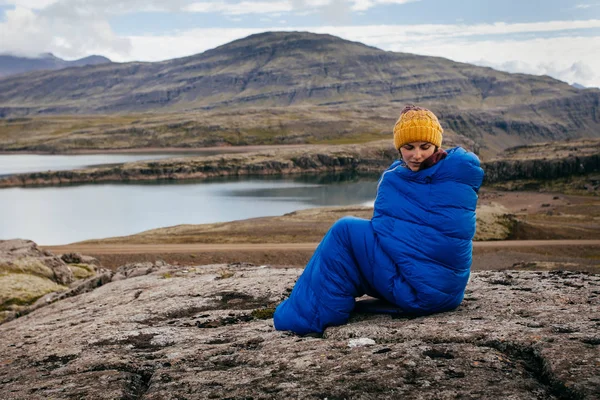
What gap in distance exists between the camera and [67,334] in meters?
10.5

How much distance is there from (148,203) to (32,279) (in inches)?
2655

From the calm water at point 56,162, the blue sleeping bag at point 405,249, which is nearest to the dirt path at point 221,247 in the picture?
the blue sleeping bag at point 405,249

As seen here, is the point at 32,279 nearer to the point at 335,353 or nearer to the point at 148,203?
the point at 335,353

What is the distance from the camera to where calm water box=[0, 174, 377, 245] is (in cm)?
6556

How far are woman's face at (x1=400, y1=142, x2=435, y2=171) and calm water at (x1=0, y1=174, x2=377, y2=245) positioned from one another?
56.7 meters

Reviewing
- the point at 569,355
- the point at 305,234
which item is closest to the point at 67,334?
the point at 569,355

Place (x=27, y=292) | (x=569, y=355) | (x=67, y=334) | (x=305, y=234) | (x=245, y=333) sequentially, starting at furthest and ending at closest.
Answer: (x=305, y=234) < (x=27, y=292) < (x=67, y=334) < (x=245, y=333) < (x=569, y=355)

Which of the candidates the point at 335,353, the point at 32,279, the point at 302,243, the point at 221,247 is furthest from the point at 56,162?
the point at 335,353

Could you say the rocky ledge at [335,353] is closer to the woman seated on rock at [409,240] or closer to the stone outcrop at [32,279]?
the woman seated on rock at [409,240]

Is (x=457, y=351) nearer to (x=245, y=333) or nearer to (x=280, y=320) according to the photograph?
(x=280, y=320)

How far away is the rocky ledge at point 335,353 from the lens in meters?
5.56

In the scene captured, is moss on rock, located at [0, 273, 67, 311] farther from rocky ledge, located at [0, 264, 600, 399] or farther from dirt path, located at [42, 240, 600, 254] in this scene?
dirt path, located at [42, 240, 600, 254]

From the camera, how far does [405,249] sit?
7.40 metres

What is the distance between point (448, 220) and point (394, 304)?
1602 mm
